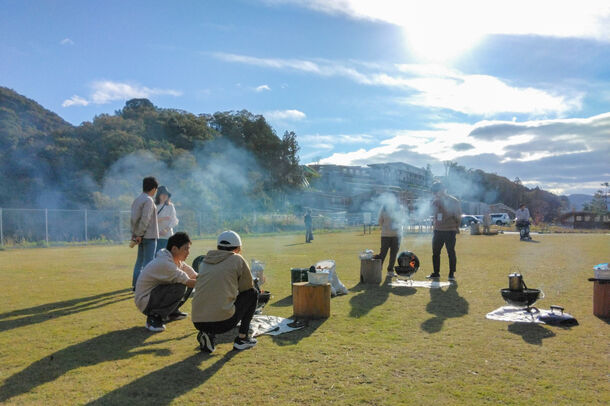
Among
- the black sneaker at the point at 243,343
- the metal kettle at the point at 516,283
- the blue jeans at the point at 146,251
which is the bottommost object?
the black sneaker at the point at 243,343

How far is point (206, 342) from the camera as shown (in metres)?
4.79

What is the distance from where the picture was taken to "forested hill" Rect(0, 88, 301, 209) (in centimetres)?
3634

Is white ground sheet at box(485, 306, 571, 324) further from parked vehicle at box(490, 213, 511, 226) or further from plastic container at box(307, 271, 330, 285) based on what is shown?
parked vehicle at box(490, 213, 511, 226)

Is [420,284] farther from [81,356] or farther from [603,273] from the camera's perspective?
[81,356]

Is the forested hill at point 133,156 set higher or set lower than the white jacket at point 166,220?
higher

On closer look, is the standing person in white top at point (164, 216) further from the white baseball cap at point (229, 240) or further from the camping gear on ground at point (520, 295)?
the camping gear on ground at point (520, 295)

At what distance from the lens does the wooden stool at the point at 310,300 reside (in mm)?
6344

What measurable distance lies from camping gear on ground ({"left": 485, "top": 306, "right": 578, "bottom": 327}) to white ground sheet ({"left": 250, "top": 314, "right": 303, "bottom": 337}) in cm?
288

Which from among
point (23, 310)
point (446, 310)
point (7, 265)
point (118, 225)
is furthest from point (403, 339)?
point (118, 225)

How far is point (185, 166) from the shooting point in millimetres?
43219

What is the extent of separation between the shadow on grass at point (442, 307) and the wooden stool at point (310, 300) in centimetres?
139

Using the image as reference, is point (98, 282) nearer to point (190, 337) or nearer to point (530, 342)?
point (190, 337)

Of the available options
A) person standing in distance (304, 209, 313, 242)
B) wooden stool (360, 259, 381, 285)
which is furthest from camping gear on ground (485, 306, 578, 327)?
person standing in distance (304, 209, 313, 242)

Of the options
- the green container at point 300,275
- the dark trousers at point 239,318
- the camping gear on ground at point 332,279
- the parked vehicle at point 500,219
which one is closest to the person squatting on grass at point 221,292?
the dark trousers at point 239,318
